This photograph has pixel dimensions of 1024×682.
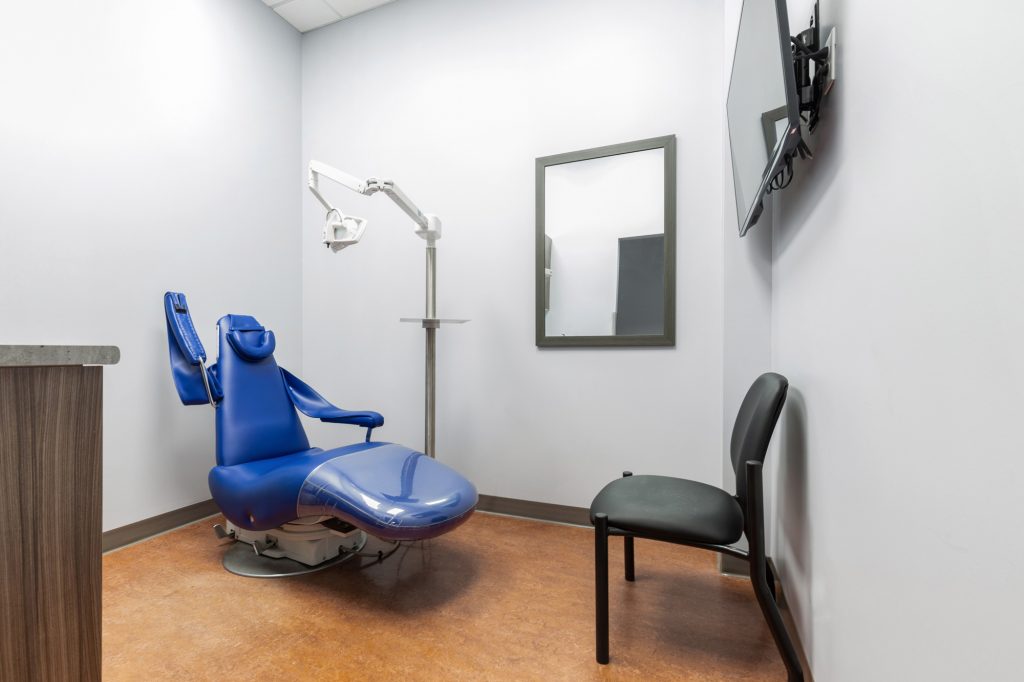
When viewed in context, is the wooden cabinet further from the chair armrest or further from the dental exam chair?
the chair armrest

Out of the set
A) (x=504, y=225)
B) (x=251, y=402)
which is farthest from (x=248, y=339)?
(x=504, y=225)

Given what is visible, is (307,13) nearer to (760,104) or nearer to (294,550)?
(760,104)

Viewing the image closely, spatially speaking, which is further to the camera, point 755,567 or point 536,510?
point 536,510

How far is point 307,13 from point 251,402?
2823mm

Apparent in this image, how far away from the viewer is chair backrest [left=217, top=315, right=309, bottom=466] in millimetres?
2273

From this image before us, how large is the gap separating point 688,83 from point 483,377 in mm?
2021

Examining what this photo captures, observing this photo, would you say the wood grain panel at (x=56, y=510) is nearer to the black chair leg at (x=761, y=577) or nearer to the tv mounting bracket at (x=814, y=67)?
the black chair leg at (x=761, y=577)

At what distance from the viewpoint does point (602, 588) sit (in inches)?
57.7

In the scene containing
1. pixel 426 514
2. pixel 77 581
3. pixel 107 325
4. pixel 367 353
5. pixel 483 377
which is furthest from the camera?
pixel 367 353

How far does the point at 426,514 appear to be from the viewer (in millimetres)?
1716

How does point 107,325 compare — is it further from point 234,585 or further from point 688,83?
point 688,83

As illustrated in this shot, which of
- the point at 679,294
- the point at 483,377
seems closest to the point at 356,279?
the point at 483,377

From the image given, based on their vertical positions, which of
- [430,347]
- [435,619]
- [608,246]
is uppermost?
[608,246]

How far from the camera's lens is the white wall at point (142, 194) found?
6.84 ft
